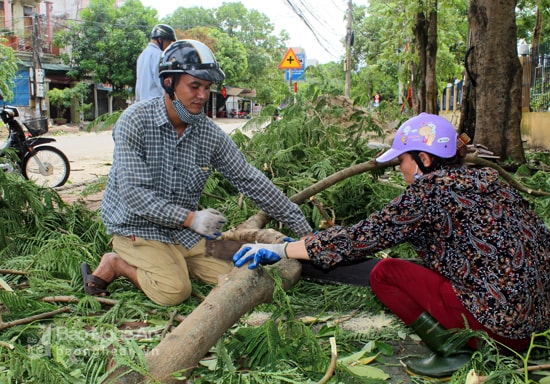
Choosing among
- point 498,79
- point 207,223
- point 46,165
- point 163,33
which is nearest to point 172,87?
point 207,223

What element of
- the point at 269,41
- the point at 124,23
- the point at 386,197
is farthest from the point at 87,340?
the point at 269,41

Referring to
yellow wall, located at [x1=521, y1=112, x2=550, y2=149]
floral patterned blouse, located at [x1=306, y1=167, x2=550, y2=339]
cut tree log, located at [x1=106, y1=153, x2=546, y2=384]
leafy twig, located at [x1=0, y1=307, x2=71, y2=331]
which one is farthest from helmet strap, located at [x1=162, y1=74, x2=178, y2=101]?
yellow wall, located at [x1=521, y1=112, x2=550, y2=149]

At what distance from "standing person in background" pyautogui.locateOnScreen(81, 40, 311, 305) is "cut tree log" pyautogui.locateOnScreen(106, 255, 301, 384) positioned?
465 mm

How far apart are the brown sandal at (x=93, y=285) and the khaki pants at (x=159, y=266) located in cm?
18

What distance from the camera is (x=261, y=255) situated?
2566 millimetres

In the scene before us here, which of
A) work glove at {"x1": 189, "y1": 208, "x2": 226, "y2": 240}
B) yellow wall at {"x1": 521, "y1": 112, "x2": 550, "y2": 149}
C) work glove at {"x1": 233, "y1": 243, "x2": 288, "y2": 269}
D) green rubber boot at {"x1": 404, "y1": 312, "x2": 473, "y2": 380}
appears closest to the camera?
green rubber boot at {"x1": 404, "y1": 312, "x2": 473, "y2": 380}

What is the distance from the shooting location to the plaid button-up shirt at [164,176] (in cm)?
295

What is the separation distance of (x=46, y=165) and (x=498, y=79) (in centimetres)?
597

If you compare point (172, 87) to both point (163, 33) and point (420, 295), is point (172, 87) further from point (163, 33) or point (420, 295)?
point (163, 33)

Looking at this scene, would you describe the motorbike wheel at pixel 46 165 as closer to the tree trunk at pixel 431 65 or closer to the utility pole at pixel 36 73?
the tree trunk at pixel 431 65

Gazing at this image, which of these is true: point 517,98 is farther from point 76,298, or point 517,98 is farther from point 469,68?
point 76,298

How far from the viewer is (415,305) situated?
2.50 meters

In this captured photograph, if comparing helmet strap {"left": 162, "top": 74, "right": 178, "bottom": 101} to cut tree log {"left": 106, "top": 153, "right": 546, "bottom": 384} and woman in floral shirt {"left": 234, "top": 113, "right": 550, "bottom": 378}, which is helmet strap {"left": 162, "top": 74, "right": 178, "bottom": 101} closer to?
cut tree log {"left": 106, "top": 153, "right": 546, "bottom": 384}

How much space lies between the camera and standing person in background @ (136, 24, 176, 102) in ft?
18.4
